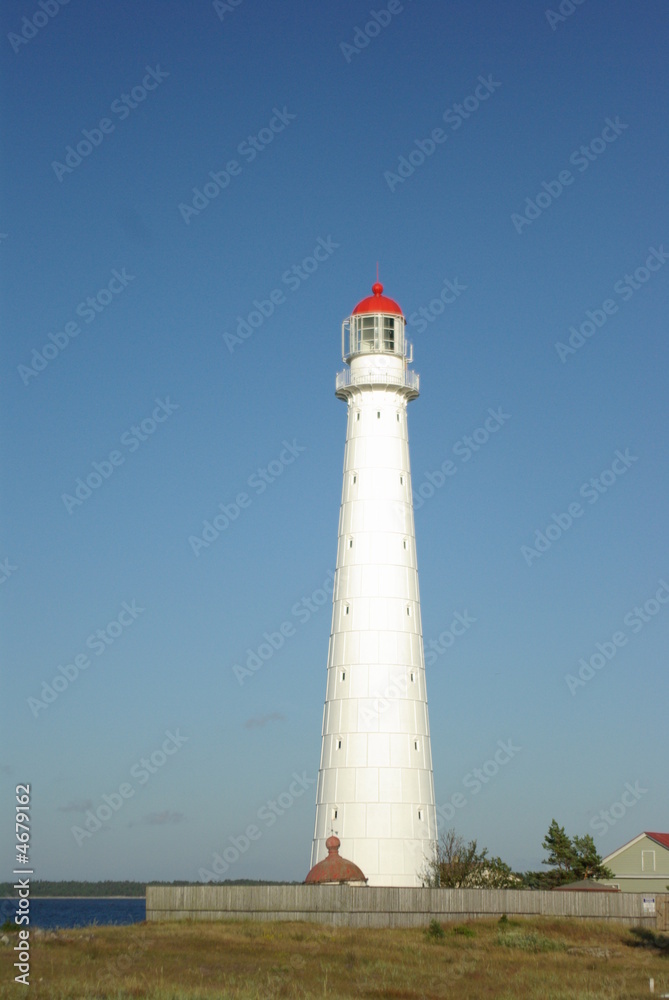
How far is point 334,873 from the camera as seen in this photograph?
169 ft

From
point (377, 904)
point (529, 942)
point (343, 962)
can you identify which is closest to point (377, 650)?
point (377, 904)

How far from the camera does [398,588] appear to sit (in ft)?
190

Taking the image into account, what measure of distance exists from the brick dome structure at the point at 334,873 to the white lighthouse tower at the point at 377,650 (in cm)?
206

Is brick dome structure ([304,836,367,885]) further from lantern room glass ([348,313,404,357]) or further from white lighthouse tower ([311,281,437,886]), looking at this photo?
lantern room glass ([348,313,404,357])

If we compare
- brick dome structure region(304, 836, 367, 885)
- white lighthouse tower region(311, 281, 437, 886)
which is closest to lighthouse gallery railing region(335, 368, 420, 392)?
white lighthouse tower region(311, 281, 437, 886)

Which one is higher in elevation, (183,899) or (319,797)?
(319,797)

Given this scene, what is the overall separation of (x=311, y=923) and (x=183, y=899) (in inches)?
209

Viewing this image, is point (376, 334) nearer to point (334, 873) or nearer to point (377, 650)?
point (377, 650)

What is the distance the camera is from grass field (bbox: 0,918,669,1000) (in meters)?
32.1

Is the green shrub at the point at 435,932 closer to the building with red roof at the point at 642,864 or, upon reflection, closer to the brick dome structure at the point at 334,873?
the brick dome structure at the point at 334,873

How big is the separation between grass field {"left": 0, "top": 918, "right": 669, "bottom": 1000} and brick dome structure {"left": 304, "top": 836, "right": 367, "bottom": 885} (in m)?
3.36

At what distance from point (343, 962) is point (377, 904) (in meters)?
10.7

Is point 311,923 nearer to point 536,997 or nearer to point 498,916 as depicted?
point 498,916

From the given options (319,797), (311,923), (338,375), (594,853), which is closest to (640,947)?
(311,923)
